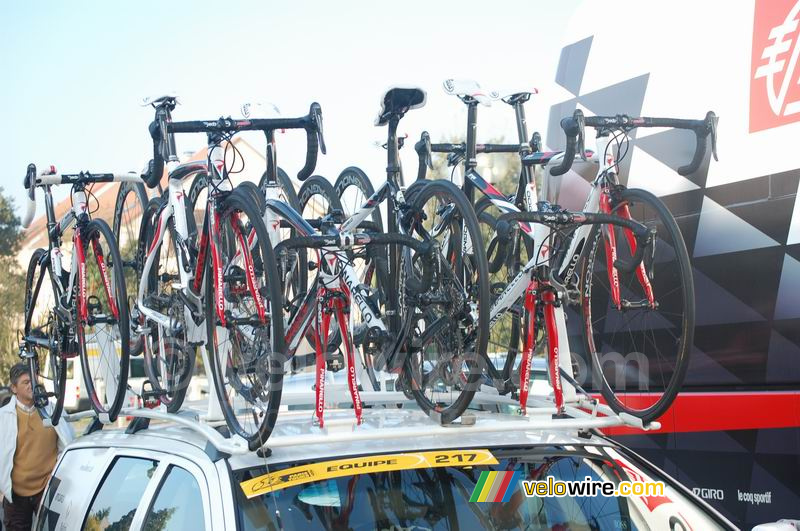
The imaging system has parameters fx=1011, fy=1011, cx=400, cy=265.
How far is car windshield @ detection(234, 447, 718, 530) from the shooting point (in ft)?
11.7

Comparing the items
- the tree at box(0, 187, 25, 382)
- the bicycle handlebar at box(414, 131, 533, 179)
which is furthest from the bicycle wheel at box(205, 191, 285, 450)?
the tree at box(0, 187, 25, 382)

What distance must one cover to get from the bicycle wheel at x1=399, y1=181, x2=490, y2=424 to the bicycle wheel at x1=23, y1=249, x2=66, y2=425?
2.58 m

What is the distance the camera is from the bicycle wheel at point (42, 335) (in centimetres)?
646

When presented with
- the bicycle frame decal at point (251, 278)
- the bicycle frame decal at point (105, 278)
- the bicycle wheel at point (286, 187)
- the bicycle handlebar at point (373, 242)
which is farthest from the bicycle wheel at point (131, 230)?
the bicycle handlebar at point (373, 242)

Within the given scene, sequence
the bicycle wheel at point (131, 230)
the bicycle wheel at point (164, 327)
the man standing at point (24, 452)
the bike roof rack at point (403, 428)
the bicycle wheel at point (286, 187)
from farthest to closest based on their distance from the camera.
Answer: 1. the man standing at point (24, 452)
2. the bicycle wheel at point (131, 230)
3. the bicycle wheel at point (286, 187)
4. the bicycle wheel at point (164, 327)
5. the bike roof rack at point (403, 428)

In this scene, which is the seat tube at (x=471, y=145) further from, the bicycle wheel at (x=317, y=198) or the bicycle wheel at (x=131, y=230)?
the bicycle wheel at (x=131, y=230)

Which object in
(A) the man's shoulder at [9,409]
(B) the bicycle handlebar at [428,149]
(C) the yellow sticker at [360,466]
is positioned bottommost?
(A) the man's shoulder at [9,409]

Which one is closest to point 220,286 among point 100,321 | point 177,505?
point 177,505

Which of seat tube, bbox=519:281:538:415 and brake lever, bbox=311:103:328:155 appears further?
brake lever, bbox=311:103:328:155

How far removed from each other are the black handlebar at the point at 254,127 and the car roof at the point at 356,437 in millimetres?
1329

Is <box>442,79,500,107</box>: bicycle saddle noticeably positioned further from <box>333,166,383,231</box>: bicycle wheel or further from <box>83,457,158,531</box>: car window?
<box>83,457,158,531</box>: car window

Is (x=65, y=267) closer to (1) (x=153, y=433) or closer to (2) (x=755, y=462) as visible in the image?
(1) (x=153, y=433)

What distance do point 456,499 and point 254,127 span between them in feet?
6.96

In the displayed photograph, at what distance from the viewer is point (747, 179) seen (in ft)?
18.4
